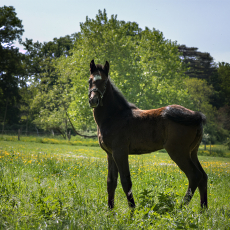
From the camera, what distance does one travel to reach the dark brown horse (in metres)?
3.83

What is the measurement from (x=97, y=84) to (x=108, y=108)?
522 mm

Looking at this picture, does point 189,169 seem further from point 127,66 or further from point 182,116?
point 127,66

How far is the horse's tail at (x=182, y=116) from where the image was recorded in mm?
3902

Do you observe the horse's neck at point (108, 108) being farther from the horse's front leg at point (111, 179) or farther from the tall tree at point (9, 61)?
the tall tree at point (9, 61)

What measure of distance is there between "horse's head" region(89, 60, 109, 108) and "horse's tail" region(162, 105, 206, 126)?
1.21 meters

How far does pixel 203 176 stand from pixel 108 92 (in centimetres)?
239

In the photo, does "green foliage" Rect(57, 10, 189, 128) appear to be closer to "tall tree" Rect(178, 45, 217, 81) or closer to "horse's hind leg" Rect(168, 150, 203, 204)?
"horse's hind leg" Rect(168, 150, 203, 204)

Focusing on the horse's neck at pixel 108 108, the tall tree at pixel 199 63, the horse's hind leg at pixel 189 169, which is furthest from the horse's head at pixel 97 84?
the tall tree at pixel 199 63

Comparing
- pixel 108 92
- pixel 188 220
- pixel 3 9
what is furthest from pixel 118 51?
pixel 3 9

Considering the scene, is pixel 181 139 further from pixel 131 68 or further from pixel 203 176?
pixel 131 68

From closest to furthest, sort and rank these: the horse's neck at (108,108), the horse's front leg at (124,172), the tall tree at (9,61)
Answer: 1. the horse's front leg at (124,172)
2. the horse's neck at (108,108)
3. the tall tree at (9,61)

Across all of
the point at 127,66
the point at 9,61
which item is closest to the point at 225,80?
the point at 127,66

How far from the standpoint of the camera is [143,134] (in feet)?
13.0

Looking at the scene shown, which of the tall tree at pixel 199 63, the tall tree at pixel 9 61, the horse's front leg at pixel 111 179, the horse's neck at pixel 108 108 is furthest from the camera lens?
the tall tree at pixel 199 63
